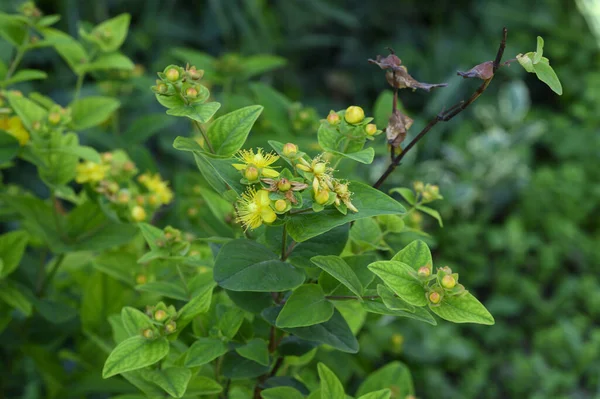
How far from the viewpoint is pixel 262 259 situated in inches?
22.6

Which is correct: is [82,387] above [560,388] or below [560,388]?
above

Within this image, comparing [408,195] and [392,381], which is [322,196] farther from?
[392,381]

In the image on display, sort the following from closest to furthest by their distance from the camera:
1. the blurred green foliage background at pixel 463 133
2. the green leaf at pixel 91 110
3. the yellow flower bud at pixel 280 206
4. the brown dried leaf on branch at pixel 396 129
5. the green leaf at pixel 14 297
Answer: the yellow flower bud at pixel 280 206 → the brown dried leaf on branch at pixel 396 129 → the green leaf at pixel 14 297 → the green leaf at pixel 91 110 → the blurred green foliage background at pixel 463 133

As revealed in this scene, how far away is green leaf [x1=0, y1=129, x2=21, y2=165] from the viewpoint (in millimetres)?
767

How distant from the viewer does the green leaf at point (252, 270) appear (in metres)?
0.54

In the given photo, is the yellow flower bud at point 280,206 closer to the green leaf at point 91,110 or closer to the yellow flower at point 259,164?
the yellow flower at point 259,164

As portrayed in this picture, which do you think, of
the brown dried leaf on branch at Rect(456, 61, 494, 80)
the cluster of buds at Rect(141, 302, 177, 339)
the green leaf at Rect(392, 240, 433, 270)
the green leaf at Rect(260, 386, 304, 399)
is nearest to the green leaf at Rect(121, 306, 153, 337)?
the cluster of buds at Rect(141, 302, 177, 339)

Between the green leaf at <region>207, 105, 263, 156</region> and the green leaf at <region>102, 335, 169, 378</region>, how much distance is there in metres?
0.17

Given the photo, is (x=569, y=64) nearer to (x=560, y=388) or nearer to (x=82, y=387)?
(x=560, y=388)

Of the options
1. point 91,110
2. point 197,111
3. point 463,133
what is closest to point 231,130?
point 197,111

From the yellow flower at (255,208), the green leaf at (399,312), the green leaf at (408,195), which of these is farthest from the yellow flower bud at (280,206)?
the green leaf at (408,195)

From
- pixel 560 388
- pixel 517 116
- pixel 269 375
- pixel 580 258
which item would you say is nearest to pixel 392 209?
pixel 269 375

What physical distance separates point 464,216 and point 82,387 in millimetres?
1266

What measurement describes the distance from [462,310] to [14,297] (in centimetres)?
52
